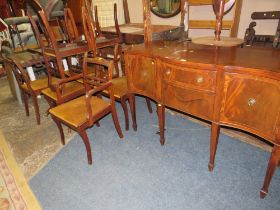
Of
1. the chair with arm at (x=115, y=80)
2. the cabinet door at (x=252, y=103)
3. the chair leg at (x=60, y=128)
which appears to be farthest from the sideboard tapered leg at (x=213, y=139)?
the chair leg at (x=60, y=128)

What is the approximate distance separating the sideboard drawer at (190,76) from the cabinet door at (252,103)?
11cm

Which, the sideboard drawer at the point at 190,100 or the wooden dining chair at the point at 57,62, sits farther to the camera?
the wooden dining chair at the point at 57,62

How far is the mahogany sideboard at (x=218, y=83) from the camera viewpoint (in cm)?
121

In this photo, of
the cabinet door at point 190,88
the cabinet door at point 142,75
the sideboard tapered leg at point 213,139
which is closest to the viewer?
the cabinet door at point 190,88

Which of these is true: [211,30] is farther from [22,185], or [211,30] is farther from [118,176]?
[22,185]

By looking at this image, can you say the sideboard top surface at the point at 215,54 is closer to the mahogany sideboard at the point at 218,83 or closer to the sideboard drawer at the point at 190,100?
the mahogany sideboard at the point at 218,83

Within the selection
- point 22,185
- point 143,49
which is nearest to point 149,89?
point 143,49

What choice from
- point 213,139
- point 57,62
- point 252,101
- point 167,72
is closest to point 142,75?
point 167,72

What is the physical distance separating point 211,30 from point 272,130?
237 cm

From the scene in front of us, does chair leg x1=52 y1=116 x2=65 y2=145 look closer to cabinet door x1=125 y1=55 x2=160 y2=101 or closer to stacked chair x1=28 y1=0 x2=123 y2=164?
stacked chair x1=28 y1=0 x2=123 y2=164

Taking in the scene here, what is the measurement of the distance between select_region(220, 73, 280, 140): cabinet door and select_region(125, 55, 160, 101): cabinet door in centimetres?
Answer: 60

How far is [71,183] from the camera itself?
1768mm

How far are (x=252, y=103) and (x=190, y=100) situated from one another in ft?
1.39

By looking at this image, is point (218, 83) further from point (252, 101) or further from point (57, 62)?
point (57, 62)
